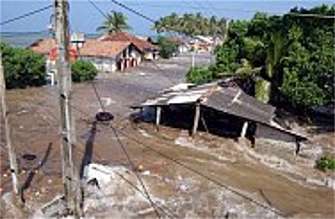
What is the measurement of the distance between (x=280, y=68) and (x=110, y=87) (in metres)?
15.3

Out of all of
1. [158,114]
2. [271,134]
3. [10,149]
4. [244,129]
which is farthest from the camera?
[158,114]

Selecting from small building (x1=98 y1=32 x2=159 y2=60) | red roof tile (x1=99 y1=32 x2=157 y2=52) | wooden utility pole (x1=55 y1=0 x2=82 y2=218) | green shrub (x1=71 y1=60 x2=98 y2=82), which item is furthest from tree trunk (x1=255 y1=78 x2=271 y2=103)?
red roof tile (x1=99 y1=32 x2=157 y2=52)

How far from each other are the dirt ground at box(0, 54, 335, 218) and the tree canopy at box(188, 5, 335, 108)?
9.10 ft

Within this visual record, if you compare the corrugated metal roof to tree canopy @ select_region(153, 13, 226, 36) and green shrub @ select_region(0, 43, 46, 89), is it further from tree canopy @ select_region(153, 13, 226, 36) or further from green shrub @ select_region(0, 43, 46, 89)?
tree canopy @ select_region(153, 13, 226, 36)

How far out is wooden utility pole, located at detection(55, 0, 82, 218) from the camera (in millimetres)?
10047

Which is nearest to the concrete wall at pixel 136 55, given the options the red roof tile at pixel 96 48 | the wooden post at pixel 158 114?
the red roof tile at pixel 96 48

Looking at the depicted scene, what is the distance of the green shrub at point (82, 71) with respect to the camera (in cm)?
3919

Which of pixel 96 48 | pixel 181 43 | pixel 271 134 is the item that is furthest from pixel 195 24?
pixel 271 134

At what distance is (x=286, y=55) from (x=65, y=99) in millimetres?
18115

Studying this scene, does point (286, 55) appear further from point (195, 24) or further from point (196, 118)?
point (195, 24)

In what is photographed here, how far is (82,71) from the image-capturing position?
130 feet

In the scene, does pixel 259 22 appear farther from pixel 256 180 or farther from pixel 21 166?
pixel 21 166

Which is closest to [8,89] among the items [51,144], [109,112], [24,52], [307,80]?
[24,52]

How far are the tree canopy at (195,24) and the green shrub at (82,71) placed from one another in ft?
122
